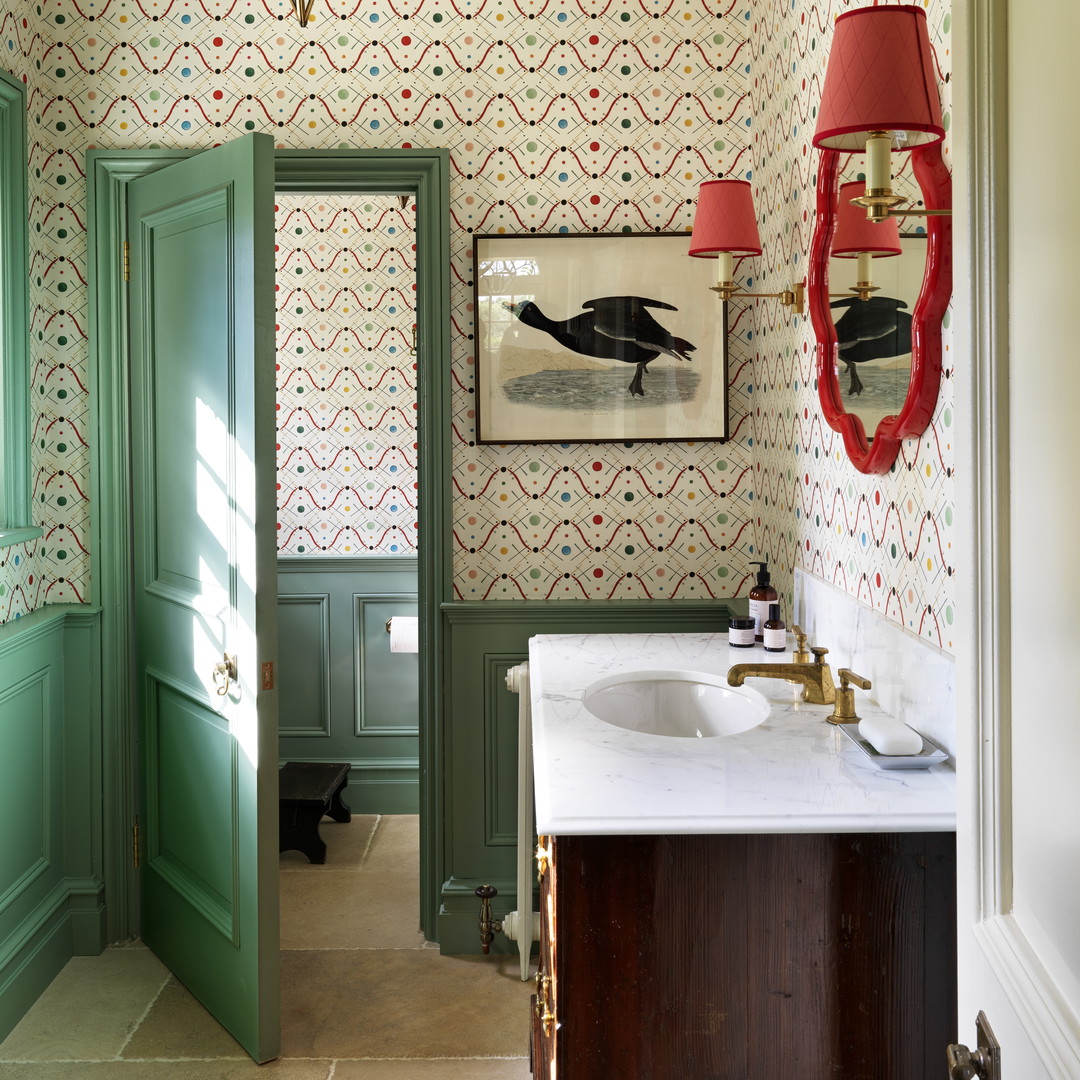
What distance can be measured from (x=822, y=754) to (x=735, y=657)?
0.70 meters

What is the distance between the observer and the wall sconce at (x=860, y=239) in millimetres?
1746

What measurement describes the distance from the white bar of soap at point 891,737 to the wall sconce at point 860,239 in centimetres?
75

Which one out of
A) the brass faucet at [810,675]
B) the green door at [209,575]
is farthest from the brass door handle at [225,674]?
the brass faucet at [810,675]

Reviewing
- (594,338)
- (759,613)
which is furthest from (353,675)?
(759,613)

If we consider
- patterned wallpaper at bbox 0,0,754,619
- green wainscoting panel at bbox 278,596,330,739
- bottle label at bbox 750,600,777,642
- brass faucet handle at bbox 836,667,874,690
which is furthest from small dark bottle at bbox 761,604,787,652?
green wainscoting panel at bbox 278,596,330,739

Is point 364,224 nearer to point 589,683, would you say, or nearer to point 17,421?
point 17,421

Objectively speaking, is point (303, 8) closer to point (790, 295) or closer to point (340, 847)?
point (790, 295)

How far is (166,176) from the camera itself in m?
2.65

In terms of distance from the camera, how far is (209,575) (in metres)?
2.54

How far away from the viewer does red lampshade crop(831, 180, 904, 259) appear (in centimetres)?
173

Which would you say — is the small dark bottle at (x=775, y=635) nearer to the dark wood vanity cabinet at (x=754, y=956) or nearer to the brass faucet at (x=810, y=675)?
the brass faucet at (x=810, y=675)

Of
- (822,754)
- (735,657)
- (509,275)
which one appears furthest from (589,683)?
(509,275)

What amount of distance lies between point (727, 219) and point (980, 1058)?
185cm

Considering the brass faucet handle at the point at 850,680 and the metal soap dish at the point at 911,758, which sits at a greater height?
the brass faucet handle at the point at 850,680
